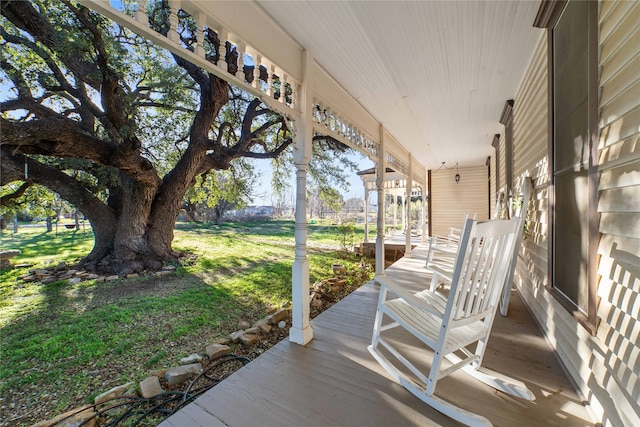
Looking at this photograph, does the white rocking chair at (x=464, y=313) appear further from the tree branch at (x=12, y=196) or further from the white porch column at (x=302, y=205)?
the tree branch at (x=12, y=196)

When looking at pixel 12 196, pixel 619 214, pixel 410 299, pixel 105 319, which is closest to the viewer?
pixel 619 214

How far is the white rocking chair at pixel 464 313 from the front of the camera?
1302mm

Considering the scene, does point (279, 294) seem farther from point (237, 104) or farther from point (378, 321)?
point (237, 104)

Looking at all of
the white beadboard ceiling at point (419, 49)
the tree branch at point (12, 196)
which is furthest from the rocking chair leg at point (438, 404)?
→ the tree branch at point (12, 196)

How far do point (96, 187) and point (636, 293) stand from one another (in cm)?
862

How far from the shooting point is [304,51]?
7.39ft

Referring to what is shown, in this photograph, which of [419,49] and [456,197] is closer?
[419,49]

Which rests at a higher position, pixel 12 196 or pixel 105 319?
pixel 12 196

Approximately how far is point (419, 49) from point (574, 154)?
1.56 metres

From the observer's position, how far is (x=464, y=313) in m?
1.52

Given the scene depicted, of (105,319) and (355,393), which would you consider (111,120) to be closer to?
(105,319)

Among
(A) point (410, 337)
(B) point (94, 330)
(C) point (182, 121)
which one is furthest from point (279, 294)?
(C) point (182, 121)

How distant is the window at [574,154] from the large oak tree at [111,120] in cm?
306

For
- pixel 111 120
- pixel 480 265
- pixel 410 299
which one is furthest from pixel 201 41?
pixel 111 120
